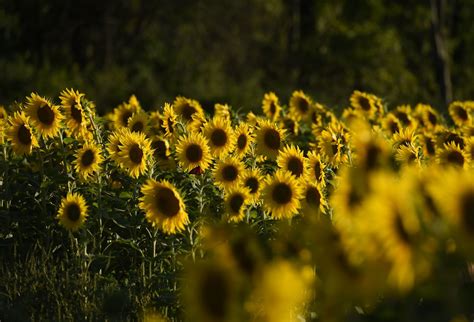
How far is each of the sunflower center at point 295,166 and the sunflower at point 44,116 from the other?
1591 mm

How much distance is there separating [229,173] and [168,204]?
3.16 feet

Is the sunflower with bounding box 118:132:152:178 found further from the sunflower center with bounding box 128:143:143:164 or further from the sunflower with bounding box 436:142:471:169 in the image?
the sunflower with bounding box 436:142:471:169

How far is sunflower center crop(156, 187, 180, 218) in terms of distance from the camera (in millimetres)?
4820

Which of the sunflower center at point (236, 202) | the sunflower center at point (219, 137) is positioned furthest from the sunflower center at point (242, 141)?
the sunflower center at point (236, 202)

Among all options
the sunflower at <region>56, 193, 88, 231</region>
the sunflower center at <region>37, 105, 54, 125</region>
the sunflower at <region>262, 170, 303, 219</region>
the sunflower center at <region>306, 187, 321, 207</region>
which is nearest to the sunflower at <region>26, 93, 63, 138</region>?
the sunflower center at <region>37, 105, 54, 125</region>

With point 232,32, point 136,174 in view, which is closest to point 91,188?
point 136,174

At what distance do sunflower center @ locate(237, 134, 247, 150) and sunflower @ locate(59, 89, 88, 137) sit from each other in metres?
1.06

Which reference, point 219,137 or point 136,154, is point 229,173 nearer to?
point 219,137

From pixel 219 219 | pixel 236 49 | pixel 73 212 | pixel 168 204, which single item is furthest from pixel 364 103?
pixel 236 49

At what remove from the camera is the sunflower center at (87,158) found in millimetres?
5941

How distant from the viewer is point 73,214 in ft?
18.3

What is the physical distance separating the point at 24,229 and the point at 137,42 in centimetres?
1527

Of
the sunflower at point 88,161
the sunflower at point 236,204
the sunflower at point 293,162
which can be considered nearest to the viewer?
the sunflower at point 236,204

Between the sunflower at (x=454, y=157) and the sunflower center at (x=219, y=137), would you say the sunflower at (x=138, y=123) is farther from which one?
the sunflower at (x=454, y=157)
